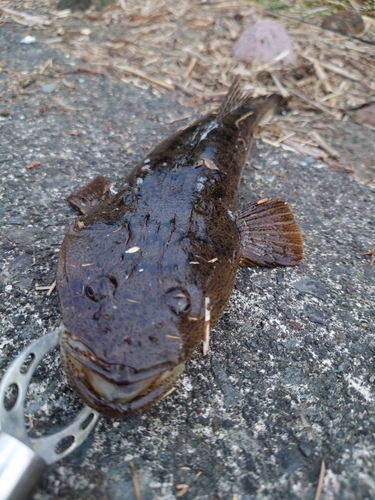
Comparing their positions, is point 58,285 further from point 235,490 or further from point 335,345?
point 335,345

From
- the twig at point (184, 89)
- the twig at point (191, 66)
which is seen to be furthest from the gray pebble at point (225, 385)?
the twig at point (191, 66)

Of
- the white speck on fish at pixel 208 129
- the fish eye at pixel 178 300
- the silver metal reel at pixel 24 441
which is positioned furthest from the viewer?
the white speck on fish at pixel 208 129

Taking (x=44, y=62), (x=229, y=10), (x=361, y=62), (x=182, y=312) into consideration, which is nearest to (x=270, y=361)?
(x=182, y=312)

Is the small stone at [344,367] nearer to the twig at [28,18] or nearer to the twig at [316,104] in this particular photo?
the twig at [316,104]

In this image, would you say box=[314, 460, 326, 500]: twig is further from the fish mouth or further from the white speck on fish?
the white speck on fish

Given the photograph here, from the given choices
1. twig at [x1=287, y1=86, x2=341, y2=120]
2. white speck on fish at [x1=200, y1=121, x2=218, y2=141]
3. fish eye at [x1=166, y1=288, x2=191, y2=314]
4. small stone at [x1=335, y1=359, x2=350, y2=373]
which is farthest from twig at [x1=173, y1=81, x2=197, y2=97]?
small stone at [x1=335, y1=359, x2=350, y2=373]

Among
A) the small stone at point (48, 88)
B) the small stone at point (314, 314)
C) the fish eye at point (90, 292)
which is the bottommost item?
the small stone at point (314, 314)

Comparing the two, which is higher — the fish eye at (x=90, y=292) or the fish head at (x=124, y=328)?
the fish eye at (x=90, y=292)
